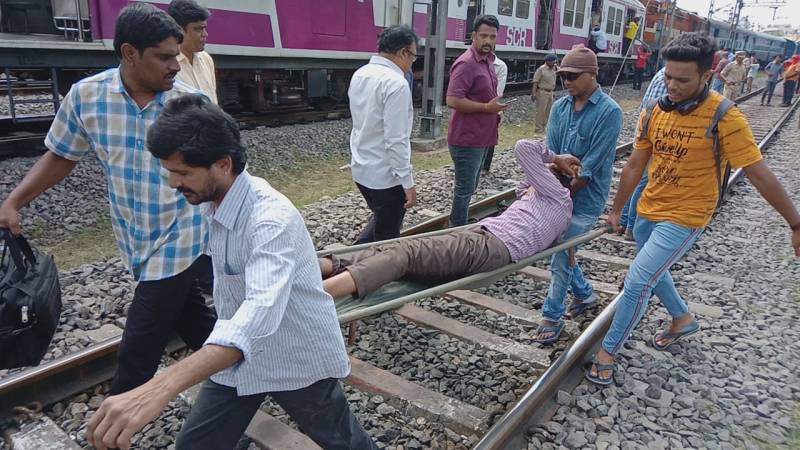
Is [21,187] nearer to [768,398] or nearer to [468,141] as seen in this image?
[468,141]

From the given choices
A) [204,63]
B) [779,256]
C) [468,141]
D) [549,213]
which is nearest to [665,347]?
[549,213]

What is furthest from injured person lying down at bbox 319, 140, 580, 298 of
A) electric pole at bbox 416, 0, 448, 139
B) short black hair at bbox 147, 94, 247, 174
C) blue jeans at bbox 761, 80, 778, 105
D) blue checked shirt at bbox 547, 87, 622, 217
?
blue jeans at bbox 761, 80, 778, 105

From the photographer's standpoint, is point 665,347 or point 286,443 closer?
point 286,443

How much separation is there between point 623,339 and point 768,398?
886 millimetres

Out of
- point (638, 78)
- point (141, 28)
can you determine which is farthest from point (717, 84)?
point (141, 28)

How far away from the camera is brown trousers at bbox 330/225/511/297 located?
285 cm

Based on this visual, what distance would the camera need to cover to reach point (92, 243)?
535 cm

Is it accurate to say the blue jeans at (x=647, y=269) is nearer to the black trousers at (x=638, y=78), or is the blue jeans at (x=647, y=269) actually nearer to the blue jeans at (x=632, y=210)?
the blue jeans at (x=632, y=210)

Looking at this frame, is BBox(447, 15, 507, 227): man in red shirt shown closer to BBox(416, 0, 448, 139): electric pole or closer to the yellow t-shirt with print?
the yellow t-shirt with print

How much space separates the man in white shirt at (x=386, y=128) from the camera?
12.3 ft

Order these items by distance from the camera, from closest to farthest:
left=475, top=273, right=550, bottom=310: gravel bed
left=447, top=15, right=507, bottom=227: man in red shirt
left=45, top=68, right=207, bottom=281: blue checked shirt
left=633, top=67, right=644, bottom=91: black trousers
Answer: left=45, top=68, right=207, bottom=281: blue checked shirt → left=475, top=273, right=550, bottom=310: gravel bed → left=447, top=15, right=507, bottom=227: man in red shirt → left=633, top=67, right=644, bottom=91: black trousers

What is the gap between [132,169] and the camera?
2377mm

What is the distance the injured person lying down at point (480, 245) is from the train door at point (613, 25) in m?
22.3

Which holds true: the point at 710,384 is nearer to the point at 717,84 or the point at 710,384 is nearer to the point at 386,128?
the point at 386,128
